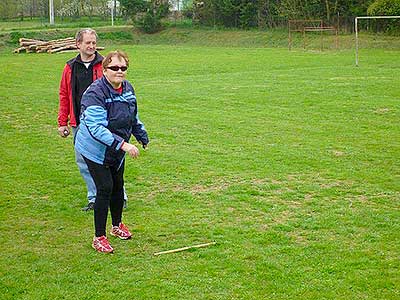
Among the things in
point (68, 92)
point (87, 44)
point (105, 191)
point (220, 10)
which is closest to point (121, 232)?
point (105, 191)

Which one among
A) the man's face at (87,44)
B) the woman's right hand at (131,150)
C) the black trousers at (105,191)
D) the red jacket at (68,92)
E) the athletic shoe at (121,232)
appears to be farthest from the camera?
the red jacket at (68,92)

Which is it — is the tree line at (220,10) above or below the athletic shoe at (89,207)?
above

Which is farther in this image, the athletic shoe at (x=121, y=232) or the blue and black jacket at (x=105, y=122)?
the athletic shoe at (x=121, y=232)

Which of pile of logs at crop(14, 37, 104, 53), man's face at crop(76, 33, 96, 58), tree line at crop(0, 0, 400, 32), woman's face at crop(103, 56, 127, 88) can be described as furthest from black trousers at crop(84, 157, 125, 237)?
tree line at crop(0, 0, 400, 32)

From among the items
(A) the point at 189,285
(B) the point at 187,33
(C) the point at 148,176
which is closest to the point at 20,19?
(B) the point at 187,33

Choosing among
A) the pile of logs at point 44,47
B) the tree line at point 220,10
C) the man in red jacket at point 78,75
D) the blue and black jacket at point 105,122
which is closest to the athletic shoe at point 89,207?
the man in red jacket at point 78,75

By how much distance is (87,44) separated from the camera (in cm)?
701

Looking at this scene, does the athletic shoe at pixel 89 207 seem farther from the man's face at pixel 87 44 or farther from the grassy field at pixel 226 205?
the man's face at pixel 87 44

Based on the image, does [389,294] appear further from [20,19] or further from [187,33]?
[20,19]

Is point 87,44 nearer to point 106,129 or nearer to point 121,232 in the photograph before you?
point 106,129

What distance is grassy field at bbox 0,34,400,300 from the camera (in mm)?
5391

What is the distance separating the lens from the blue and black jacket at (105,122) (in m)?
5.70

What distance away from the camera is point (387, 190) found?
8156 millimetres

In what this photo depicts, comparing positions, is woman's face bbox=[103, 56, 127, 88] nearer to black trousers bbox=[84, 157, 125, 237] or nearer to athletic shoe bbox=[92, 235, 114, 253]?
black trousers bbox=[84, 157, 125, 237]
